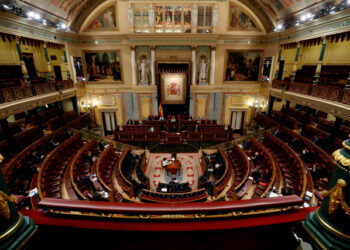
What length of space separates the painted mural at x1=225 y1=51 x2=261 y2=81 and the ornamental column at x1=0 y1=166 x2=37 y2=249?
1705 cm

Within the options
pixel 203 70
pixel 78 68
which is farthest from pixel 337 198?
pixel 78 68

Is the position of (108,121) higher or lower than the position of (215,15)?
lower

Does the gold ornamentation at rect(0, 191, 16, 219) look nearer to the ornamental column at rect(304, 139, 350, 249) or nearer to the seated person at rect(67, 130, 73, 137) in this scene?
the ornamental column at rect(304, 139, 350, 249)

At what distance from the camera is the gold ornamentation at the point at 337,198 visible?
1584 millimetres

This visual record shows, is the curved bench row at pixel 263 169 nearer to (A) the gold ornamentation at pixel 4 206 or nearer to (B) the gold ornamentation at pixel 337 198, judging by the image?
(B) the gold ornamentation at pixel 337 198

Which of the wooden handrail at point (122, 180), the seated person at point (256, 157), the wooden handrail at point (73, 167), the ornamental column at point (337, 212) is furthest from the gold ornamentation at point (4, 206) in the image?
the seated person at point (256, 157)

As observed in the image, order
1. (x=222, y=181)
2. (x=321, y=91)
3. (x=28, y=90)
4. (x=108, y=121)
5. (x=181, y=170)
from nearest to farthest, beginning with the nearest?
(x=222, y=181) < (x=321, y=91) < (x=28, y=90) < (x=181, y=170) < (x=108, y=121)

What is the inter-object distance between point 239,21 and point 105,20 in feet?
38.7

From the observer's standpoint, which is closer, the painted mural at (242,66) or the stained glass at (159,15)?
the stained glass at (159,15)

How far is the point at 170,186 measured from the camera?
8.11m

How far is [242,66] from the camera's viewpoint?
16312 millimetres

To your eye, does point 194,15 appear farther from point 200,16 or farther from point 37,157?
point 37,157

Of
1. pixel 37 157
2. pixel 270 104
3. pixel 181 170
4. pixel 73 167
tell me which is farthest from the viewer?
pixel 270 104

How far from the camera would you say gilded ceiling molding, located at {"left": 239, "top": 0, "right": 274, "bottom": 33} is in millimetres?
14062
